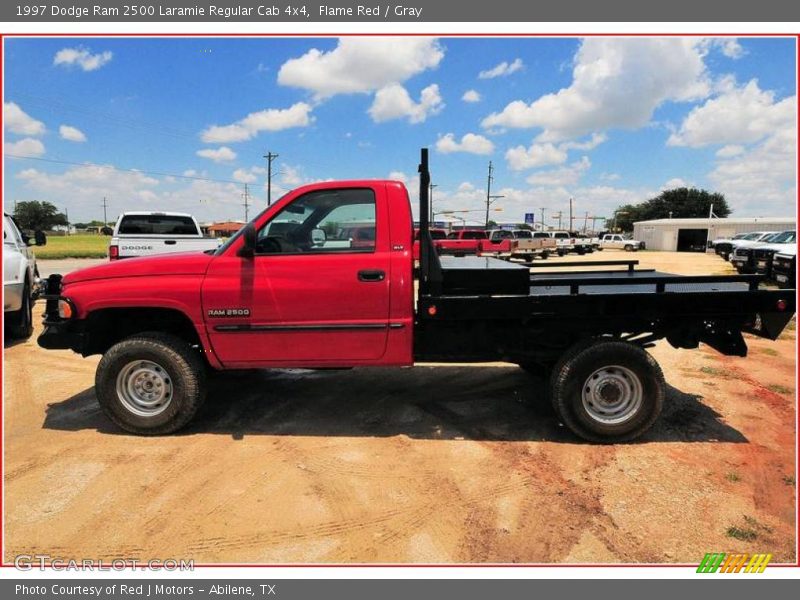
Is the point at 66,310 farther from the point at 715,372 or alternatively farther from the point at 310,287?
the point at 715,372

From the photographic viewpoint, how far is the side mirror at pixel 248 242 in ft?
13.0

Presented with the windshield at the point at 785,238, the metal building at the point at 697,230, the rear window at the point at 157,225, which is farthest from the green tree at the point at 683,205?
the rear window at the point at 157,225

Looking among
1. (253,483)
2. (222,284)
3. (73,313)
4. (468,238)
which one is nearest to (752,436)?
(253,483)

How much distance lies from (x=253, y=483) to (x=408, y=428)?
4.68 ft

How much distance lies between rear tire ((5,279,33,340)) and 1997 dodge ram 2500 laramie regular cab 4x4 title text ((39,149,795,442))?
4.07 meters

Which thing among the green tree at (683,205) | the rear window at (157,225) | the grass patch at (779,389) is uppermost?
the green tree at (683,205)

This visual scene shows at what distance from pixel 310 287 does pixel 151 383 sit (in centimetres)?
163

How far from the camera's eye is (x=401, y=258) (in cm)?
398

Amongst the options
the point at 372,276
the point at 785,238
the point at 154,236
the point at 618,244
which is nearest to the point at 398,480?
the point at 372,276

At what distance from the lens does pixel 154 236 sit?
10.7 m

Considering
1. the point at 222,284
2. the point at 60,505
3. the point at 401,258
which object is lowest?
the point at 60,505

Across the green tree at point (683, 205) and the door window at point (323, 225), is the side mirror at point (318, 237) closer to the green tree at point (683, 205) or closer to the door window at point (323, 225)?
the door window at point (323, 225)

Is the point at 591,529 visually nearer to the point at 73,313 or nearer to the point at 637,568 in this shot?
the point at 637,568

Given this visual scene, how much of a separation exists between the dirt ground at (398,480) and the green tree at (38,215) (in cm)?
9846
